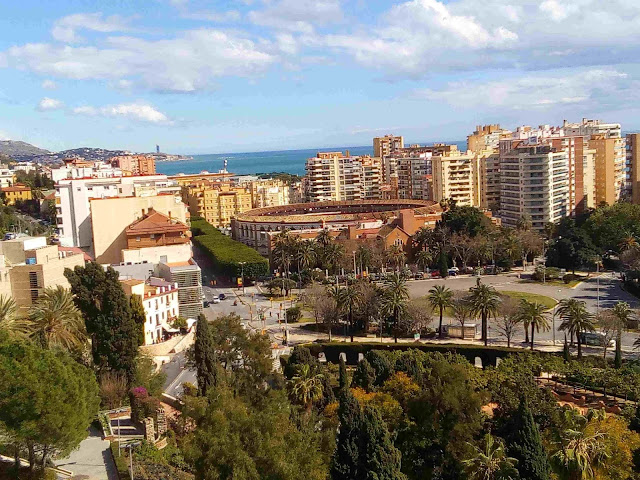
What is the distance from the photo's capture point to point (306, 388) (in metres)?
34.2

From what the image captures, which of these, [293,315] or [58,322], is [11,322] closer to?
[58,322]

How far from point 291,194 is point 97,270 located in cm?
9764

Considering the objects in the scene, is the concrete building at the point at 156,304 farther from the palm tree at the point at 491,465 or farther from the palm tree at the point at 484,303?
the palm tree at the point at 491,465

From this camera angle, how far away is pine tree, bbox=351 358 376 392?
36.1 metres

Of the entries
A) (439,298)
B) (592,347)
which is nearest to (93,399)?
(439,298)

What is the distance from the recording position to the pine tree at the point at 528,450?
2289cm

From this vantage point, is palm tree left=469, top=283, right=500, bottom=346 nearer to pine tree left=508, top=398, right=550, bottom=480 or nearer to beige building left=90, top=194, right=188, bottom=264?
pine tree left=508, top=398, right=550, bottom=480

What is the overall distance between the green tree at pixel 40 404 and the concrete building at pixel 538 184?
7605cm

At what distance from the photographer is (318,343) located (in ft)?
156

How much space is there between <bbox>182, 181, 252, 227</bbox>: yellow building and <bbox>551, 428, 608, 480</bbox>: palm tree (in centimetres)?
9177

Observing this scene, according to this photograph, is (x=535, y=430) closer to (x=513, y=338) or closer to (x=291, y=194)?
(x=513, y=338)

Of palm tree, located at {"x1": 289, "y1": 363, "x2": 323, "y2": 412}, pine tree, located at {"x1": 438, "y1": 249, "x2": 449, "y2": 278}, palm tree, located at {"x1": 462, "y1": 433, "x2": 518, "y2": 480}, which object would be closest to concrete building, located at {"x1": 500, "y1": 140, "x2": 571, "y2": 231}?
pine tree, located at {"x1": 438, "y1": 249, "x2": 449, "y2": 278}

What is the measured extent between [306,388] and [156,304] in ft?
57.7

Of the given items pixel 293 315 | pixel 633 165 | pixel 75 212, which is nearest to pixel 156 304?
pixel 293 315
